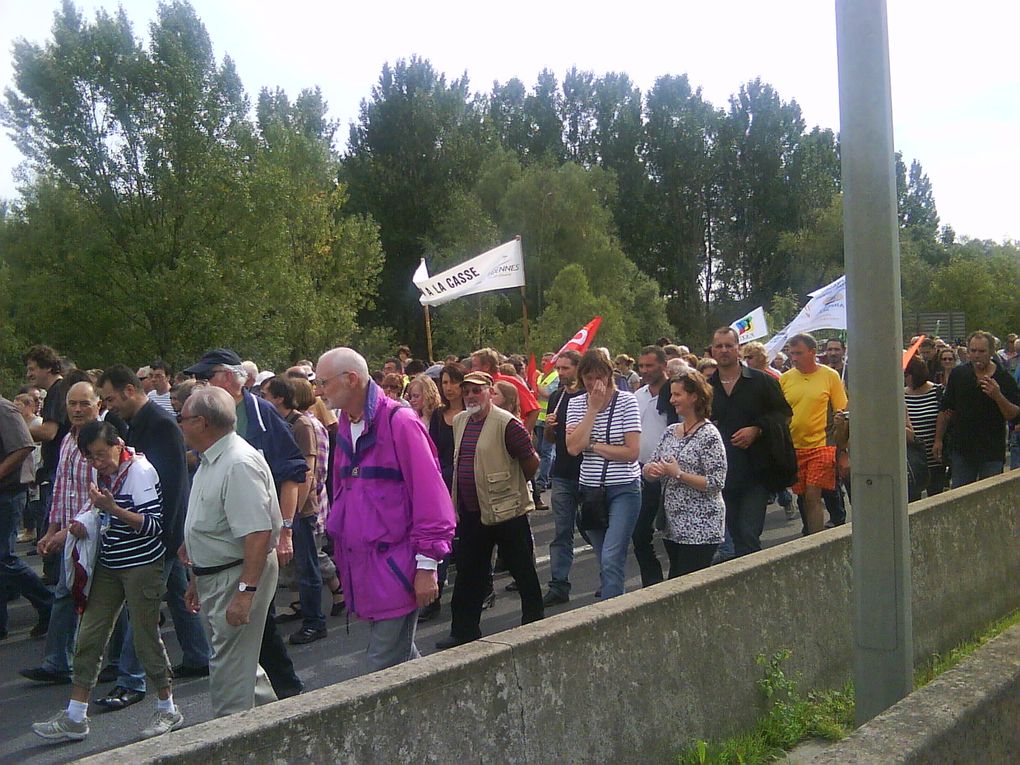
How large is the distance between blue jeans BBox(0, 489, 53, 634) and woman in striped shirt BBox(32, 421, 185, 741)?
2.24 m

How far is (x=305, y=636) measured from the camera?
25.0 ft

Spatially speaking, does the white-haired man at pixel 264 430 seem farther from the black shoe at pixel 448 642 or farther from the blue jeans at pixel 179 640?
the black shoe at pixel 448 642

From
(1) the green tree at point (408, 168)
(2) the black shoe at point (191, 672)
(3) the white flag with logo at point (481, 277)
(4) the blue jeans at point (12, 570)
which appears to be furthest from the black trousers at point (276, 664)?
(1) the green tree at point (408, 168)

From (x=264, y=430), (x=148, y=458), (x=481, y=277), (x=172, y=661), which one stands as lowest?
(x=172, y=661)

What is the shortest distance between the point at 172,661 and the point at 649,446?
378 cm

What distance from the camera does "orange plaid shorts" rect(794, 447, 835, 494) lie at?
9.01m

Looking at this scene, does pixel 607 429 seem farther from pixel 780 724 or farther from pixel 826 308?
pixel 826 308

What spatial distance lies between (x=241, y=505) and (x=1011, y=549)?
535 cm

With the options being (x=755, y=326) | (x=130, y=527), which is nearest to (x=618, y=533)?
(x=130, y=527)

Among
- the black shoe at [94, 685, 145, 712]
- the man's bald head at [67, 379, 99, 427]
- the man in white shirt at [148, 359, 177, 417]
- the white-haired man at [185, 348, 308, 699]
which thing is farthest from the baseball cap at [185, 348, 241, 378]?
the man in white shirt at [148, 359, 177, 417]

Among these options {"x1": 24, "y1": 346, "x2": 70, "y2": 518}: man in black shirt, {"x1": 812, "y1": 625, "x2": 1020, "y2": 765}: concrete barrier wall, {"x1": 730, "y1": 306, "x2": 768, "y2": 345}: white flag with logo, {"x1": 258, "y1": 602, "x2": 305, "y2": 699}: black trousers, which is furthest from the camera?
{"x1": 730, "y1": 306, "x2": 768, "y2": 345}: white flag with logo

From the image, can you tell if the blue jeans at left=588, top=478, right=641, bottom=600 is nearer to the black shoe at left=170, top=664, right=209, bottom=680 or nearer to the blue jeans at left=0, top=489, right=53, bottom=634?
the black shoe at left=170, top=664, right=209, bottom=680

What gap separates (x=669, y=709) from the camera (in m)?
4.43

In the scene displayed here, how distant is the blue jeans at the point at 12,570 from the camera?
7734mm
